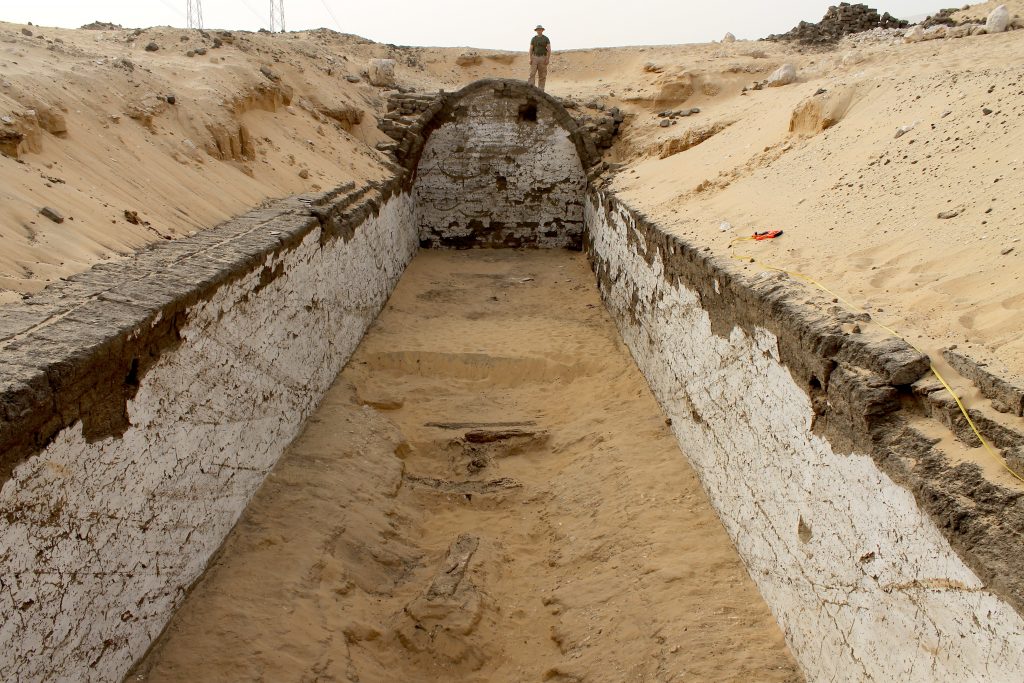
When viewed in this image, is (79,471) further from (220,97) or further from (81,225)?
(220,97)

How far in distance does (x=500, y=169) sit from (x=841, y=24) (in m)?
8.92

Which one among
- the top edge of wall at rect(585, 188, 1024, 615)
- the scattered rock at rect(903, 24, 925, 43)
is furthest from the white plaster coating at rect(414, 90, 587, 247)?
the top edge of wall at rect(585, 188, 1024, 615)

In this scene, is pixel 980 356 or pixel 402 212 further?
pixel 402 212

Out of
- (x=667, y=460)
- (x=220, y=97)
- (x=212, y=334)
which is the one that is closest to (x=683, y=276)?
(x=667, y=460)

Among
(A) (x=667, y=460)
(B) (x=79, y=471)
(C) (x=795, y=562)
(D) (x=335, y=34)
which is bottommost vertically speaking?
(A) (x=667, y=460)

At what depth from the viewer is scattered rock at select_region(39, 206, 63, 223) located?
3.85 meters

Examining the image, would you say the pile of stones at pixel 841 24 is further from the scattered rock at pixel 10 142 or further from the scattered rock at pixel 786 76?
the scattered rock at pixel 10 142

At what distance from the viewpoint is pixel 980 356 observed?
254 cm

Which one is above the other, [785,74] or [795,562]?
[785,74]

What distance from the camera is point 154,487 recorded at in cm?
312

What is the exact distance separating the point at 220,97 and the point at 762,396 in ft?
19.2

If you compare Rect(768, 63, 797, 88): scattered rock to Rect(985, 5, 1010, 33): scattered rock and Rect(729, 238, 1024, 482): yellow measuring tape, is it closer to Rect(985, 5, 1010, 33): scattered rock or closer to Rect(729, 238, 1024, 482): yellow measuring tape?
Rect(985, 5, 1010, 33): scattered rock

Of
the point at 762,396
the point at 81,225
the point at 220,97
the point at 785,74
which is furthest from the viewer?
the point at 785,74

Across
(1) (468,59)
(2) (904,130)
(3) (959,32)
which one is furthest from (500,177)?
(3) (959,32)
